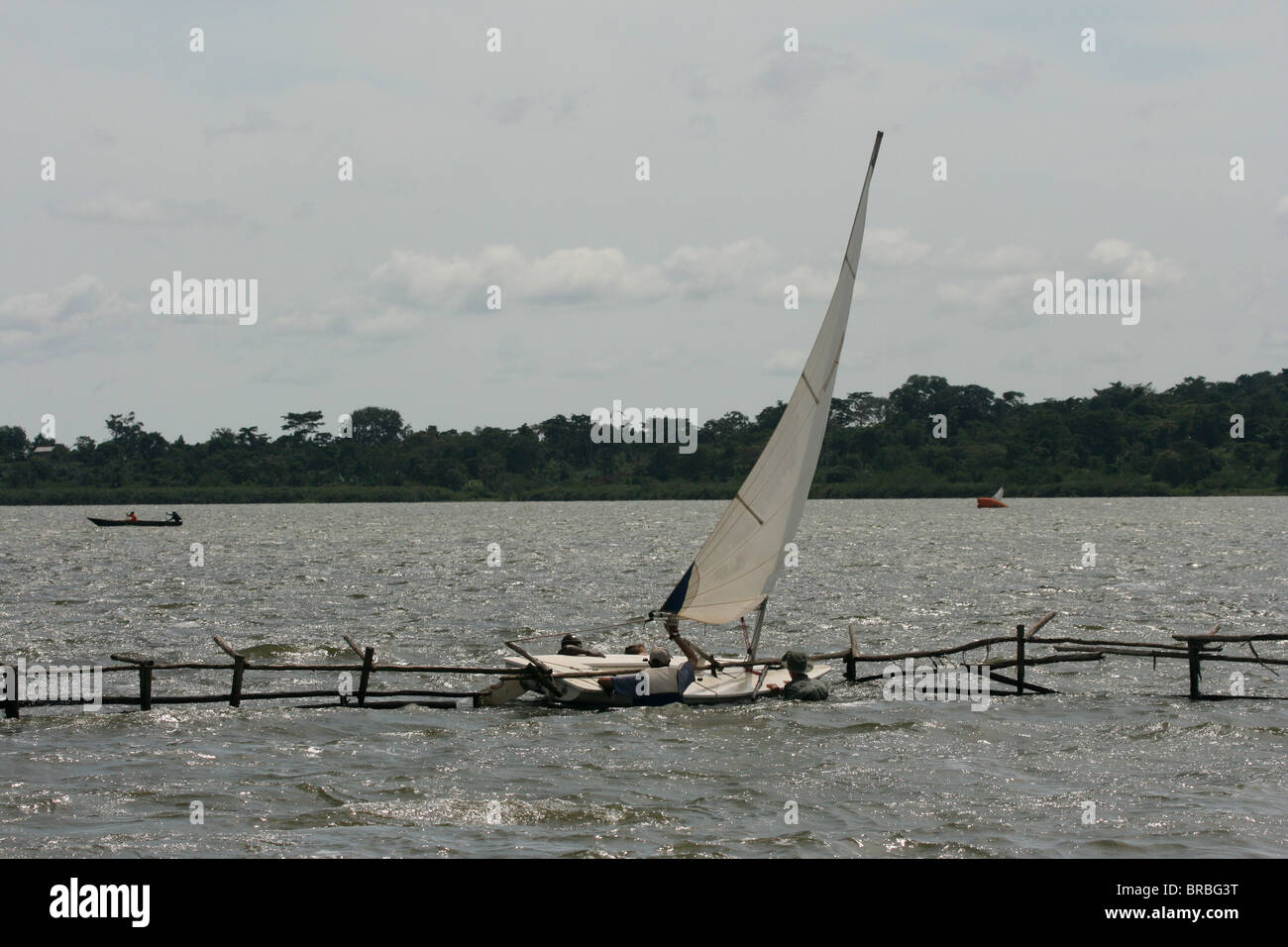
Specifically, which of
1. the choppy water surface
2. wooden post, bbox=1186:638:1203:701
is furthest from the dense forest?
wooden post, bbox=1186:638:1203:701

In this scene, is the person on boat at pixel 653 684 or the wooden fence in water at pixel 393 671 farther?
the person on boat at pixel 653 684

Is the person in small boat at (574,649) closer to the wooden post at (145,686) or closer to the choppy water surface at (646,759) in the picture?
the choppy water surface at (646,759)

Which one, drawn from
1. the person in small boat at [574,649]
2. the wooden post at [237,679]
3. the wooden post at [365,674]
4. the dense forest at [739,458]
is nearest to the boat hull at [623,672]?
the person in small boat at [574,649]

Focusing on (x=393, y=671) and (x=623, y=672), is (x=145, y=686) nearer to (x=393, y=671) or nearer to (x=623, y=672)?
(x=393, y=671)

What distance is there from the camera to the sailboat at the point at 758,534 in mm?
21484

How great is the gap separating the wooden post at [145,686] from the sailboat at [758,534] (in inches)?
237

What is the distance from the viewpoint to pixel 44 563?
219 feet

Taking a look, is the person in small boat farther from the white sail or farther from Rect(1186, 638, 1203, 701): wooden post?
Rect(1186, 638, 1203, 701): wooden post

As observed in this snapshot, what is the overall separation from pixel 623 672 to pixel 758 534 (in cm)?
365

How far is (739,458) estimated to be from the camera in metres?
168

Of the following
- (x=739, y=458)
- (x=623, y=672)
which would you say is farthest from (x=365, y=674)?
(x=739, y=458)
